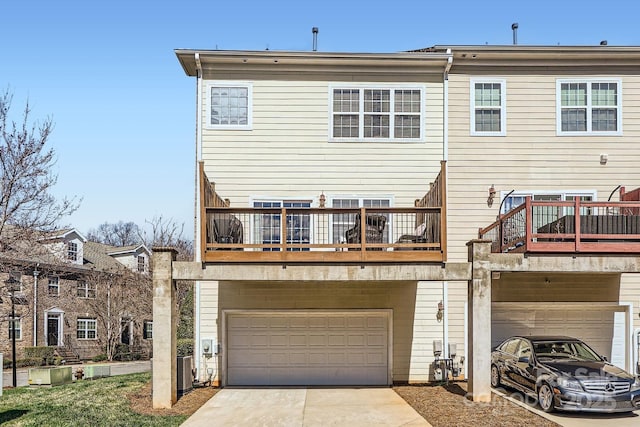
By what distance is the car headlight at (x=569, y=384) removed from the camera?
1083 cm

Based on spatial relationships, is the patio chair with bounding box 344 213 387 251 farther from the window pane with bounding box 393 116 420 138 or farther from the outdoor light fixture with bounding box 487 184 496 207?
the outdoor light fixture with bounding box 487 184 496 207

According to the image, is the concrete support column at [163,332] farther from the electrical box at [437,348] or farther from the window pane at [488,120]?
the window pane at [488,120]

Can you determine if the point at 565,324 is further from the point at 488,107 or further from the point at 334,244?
the point at 334,244

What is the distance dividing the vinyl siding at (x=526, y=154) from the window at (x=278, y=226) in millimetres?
3497

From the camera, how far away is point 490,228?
14172 millimetres

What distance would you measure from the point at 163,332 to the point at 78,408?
2107mm

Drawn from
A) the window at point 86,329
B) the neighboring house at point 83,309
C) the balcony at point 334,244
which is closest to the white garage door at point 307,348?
the balcony at point 334,244

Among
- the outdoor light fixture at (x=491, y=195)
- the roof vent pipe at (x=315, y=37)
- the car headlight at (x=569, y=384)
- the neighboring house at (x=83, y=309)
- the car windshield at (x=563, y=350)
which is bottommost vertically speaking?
the neighboring house at (x=83, y=309)

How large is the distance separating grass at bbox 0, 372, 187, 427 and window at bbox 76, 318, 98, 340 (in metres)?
19.9

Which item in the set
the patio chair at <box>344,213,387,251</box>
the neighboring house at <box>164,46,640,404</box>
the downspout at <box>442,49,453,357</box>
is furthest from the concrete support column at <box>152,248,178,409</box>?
the downspout at <box>442,49,453,357</box>

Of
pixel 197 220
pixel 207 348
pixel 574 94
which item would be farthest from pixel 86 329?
pixel 574 94

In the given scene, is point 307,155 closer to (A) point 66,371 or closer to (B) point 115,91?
(B) point 115,91

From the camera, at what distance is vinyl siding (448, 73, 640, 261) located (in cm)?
1523

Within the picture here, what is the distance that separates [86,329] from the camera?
3422 centimetres
